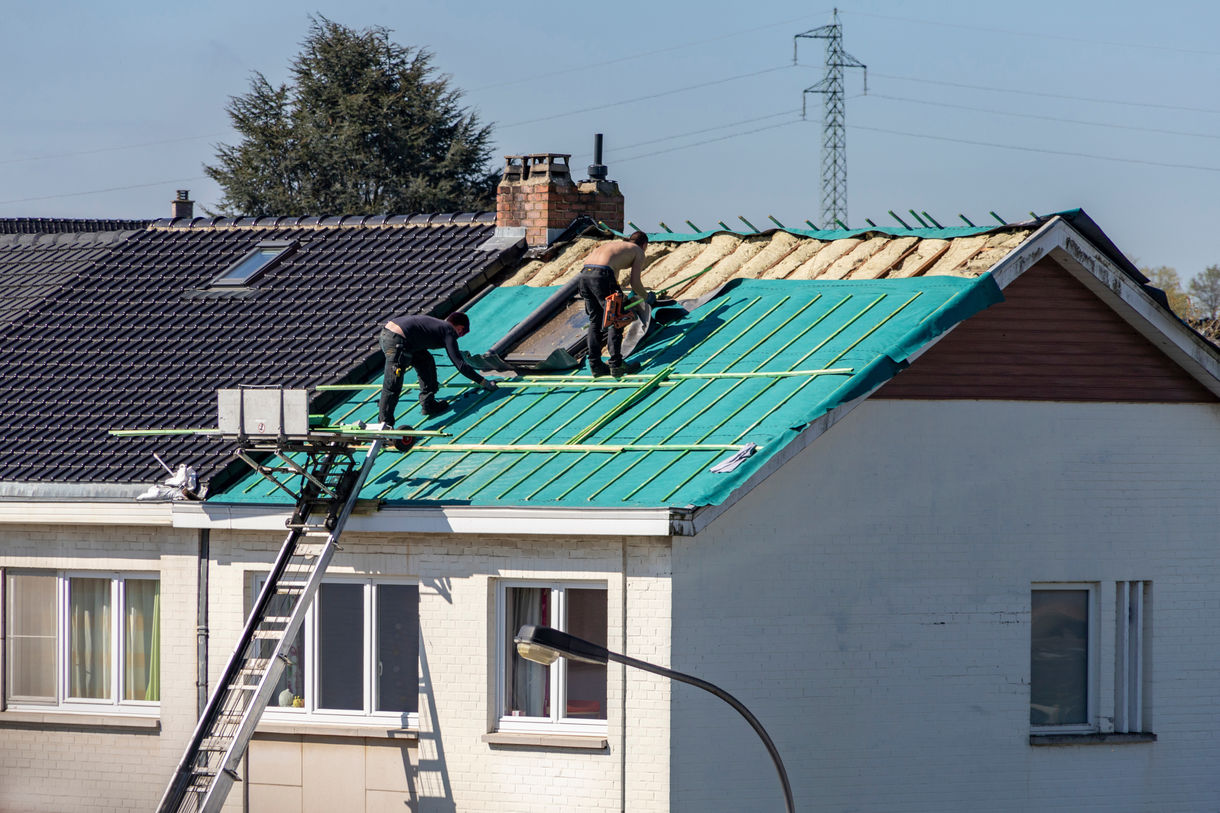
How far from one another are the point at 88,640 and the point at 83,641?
0.20 feet

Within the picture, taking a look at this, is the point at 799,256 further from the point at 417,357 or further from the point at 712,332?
the point at 417,357

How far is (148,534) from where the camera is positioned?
675 inches

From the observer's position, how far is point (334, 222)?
22.7 metres

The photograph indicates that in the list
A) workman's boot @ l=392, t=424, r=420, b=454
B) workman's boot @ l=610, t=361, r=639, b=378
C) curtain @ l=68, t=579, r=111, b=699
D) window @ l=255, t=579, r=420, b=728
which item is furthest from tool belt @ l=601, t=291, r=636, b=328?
curtain @ l=68, t=579, r=111, b=699

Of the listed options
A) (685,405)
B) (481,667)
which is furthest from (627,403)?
(481,667)

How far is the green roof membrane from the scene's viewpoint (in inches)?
598

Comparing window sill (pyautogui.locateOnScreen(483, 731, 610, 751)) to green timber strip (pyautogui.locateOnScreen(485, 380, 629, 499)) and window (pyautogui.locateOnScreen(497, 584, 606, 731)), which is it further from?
green timber strip (pyautogui.locateOnScreen(485, 380, 629, 499))

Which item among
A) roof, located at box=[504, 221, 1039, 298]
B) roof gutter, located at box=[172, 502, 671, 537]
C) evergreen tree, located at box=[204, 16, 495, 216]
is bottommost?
roof gutter, located at box=[172, 502, 671, 537]

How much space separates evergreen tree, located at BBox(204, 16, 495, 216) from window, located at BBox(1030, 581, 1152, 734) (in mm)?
36544

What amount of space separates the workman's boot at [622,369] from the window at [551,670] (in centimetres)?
267

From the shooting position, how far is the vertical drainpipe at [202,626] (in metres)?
16.7

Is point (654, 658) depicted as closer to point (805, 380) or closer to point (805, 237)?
point (805, 380)

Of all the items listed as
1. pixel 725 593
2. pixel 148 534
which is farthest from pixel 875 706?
pixel 148 534

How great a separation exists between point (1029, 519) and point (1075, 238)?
279 cm
